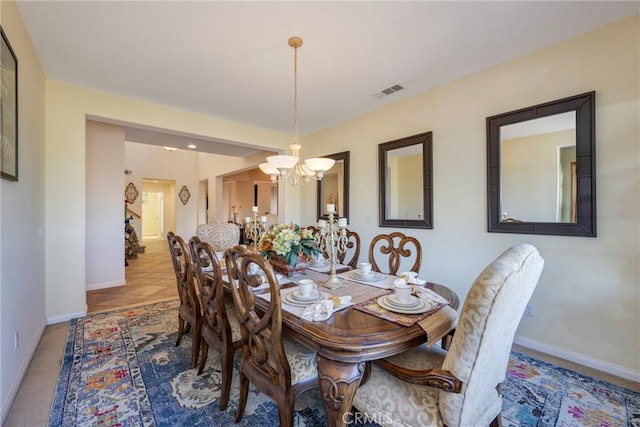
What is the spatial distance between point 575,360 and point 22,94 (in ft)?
15.9

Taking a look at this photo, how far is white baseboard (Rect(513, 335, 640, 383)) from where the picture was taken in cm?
200

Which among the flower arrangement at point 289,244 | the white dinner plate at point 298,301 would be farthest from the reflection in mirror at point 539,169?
the white dinner plate at point 298,301

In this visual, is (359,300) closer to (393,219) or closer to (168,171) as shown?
(393,219)

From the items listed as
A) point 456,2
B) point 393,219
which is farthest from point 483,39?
point 393,219

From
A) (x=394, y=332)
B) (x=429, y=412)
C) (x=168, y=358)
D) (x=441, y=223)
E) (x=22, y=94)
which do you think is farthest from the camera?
(x=441, y=223)

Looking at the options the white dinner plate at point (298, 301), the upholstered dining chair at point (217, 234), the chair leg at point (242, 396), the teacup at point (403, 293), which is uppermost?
the upholstered dining chair at point (217, 234)

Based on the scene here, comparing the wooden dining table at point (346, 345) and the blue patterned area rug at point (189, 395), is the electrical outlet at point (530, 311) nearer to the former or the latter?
the blue patterned area rug at point (189, 395)

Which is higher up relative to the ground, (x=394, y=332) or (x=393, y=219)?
(x=393, y=219)

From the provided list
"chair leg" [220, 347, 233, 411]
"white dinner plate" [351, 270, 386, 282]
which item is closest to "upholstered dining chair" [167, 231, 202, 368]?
"chair leg" [220, 347, 233, 411]

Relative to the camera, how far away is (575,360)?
221cm

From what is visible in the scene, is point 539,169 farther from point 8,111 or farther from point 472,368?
point 8,111

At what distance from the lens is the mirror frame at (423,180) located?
3.18 m

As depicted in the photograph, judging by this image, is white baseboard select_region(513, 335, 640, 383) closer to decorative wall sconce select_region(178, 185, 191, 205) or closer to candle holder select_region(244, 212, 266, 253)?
candle holder select_region(244, 212, 266, 253)

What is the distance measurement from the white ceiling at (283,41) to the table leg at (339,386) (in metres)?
2.23
